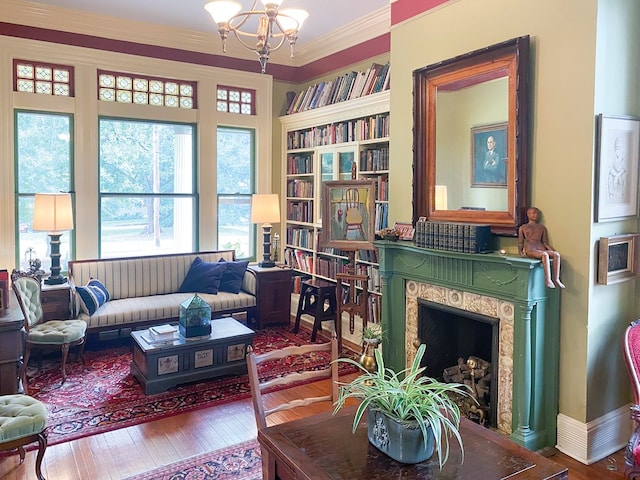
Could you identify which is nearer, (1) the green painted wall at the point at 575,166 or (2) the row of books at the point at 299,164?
(1) the green painted wall at the point at 575,166

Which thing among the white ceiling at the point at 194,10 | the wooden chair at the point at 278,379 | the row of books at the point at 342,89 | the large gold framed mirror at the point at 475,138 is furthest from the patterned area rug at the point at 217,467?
the white ceiling at the point at 194,10

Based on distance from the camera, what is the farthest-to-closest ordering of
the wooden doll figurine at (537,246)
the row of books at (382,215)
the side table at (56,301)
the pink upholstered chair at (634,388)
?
the row of books at (382,215) < the side table at (56,301) < the wooden doll figurine at (537,246) < the pink upholstered chair at (634,388)

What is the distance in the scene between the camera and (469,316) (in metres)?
3.45

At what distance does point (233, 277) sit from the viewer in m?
5.77

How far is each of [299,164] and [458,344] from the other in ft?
10.9

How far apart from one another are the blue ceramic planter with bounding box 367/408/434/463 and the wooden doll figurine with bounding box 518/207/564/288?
173 centimetres

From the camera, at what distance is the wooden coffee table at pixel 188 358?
397cm

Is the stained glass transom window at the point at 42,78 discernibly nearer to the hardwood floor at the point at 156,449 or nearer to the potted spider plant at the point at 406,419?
the hardwood floor at the point at 156,449

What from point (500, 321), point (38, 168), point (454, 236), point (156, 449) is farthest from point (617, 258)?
point (38, 168)

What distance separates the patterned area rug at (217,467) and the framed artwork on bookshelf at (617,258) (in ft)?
7.57

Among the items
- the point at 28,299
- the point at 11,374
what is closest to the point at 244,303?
the point at 28,299

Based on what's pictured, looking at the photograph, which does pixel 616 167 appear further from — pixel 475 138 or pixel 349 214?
pixel 349 214

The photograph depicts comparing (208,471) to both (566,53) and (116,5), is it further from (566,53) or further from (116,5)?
(116,5)

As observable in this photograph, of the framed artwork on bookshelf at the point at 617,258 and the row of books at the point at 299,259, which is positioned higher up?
the framed artwork on bookshelf at the point at 617,258
